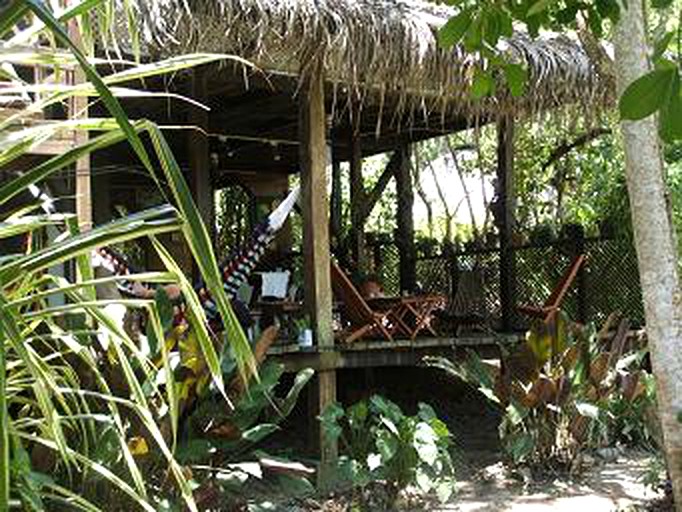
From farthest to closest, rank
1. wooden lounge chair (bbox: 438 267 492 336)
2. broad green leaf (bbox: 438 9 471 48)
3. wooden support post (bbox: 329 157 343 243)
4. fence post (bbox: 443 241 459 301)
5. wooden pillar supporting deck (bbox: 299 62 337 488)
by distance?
wooden support post (bbox: 329 157 343 243) < fence post (bbox: 443 241 459 301) < wooden lounge chair (bbox: 438 267 492 336) < wooden pillar supporting deck (bbox: 299 62 337 488) < broad green leaf (bbox: 438 9 471 48)

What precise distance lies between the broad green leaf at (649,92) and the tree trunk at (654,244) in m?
2.64

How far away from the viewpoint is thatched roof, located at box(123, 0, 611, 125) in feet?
15.5

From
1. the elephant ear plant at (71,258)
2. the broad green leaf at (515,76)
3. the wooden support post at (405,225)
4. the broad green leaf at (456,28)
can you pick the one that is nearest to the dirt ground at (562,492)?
the elephant ear plant at (71,258)

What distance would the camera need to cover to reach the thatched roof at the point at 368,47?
472cm

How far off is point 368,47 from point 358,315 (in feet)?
6.10

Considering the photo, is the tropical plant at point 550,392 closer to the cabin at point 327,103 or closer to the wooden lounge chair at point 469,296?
the cabin at point 327,103

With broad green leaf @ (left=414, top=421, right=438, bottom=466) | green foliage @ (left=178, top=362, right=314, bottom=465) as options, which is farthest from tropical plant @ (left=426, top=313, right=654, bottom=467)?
green foliage @ (left=178, top=362, right=314, bottom=465)

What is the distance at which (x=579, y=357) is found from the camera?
5.70 meters

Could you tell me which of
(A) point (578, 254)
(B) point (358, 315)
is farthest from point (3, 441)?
(A) point (578, 254)

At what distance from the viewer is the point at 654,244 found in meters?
3.78

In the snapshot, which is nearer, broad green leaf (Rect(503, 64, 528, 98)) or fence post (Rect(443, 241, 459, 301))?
broad green leaf (Rect(503, 64, 528, 98))

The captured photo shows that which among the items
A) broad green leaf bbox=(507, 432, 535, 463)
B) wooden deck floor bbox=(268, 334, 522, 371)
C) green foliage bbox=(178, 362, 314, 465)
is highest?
wooden deck floor bbox=(268, 334, 522, 371)

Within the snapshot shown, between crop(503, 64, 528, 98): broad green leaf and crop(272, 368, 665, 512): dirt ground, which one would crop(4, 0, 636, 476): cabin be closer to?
crop(272, 368, 665, 512): dirt ground

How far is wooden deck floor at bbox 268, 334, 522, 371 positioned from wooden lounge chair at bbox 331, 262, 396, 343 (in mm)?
80
